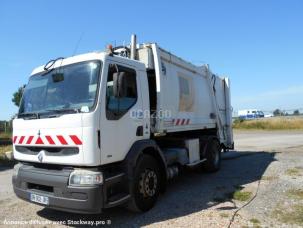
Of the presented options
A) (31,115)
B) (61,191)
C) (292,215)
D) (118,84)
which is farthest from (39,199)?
(292,215)

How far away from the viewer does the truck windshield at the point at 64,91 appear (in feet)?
17.7

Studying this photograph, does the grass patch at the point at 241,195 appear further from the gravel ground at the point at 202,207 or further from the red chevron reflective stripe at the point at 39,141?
the red chevron reflective stripe at the point at 39,141

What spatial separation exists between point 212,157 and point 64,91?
572 centimetres

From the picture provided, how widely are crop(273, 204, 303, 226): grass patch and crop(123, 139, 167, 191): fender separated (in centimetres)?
220

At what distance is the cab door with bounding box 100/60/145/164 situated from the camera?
5402 millimetres

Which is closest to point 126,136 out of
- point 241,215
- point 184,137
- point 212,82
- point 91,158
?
point 91,158

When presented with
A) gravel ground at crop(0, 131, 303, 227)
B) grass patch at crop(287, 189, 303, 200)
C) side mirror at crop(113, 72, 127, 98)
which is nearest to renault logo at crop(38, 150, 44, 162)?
gravel ground at crop(0, 131, 303, 227)

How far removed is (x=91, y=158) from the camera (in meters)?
5.14

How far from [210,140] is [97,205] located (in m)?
5.61

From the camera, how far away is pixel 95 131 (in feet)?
17.0

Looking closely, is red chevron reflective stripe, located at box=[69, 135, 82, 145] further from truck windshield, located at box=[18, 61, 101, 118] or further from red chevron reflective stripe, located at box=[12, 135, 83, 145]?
truck windshield, located at box=[18, 61, 101, 118]

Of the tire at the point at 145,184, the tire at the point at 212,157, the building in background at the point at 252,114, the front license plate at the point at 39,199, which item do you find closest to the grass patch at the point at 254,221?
the tire at the point at 145,184

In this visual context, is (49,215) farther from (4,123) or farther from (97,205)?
(4,123)

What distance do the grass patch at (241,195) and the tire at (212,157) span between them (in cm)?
235
